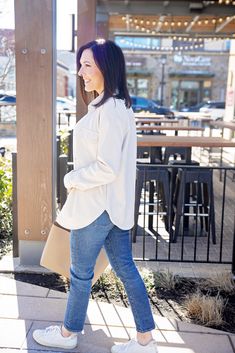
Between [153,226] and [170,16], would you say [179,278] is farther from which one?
[170,16]

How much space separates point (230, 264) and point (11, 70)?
241cm

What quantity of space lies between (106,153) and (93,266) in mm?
604

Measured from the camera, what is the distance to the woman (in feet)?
6.44

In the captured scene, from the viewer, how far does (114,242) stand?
2.17m

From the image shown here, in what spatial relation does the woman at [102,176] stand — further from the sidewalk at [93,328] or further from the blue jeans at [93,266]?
the sidewalk at [93,328]

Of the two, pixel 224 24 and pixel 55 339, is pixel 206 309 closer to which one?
pixel 55 339

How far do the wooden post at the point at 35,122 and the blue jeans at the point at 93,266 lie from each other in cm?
122

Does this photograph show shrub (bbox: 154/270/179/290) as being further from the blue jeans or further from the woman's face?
the woman's face

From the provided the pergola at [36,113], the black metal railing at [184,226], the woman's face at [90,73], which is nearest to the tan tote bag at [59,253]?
the pergola at [36,113]

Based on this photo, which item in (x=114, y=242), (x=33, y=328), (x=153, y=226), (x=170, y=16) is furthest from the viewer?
(x=170, y=16)

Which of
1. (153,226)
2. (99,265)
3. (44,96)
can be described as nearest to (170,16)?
(153,226)

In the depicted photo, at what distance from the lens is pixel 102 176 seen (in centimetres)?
196

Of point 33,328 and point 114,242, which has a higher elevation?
point 114,242

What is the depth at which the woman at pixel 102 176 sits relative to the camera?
1962 mm
